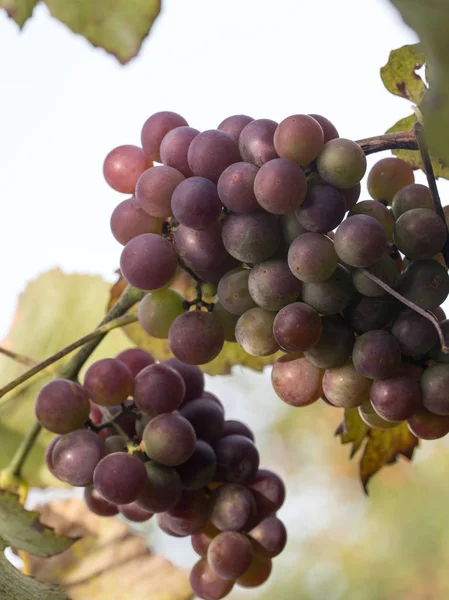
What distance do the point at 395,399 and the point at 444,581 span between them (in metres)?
1.78

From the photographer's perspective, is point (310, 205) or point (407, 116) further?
point (407, 116)

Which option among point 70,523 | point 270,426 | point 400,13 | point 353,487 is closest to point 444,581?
point 353,487

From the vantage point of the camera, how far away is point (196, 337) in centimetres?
44

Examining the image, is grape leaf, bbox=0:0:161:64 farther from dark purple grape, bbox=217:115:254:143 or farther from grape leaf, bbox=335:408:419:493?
grape leaf, bbox=335:408:419:493

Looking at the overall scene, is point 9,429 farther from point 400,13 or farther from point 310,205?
point 400,13

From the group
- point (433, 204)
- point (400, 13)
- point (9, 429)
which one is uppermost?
point (400, 13)

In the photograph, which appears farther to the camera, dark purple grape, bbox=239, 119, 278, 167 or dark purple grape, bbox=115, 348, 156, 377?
dark purple grape, bbox=115, 348, 156, 377

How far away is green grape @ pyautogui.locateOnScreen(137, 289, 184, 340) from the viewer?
48 centimetres

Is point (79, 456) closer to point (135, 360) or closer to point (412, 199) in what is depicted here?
point (135, 360)

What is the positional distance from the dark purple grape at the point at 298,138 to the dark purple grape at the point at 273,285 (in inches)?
2.5

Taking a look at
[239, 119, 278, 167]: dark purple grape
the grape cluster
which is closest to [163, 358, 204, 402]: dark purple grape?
the grape cluster

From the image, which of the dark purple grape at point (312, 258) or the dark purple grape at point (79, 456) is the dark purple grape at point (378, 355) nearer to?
the dark purple grape at point (312, 258)

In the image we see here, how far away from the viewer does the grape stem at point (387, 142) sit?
1.49ft

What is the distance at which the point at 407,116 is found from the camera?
21.8 inches
